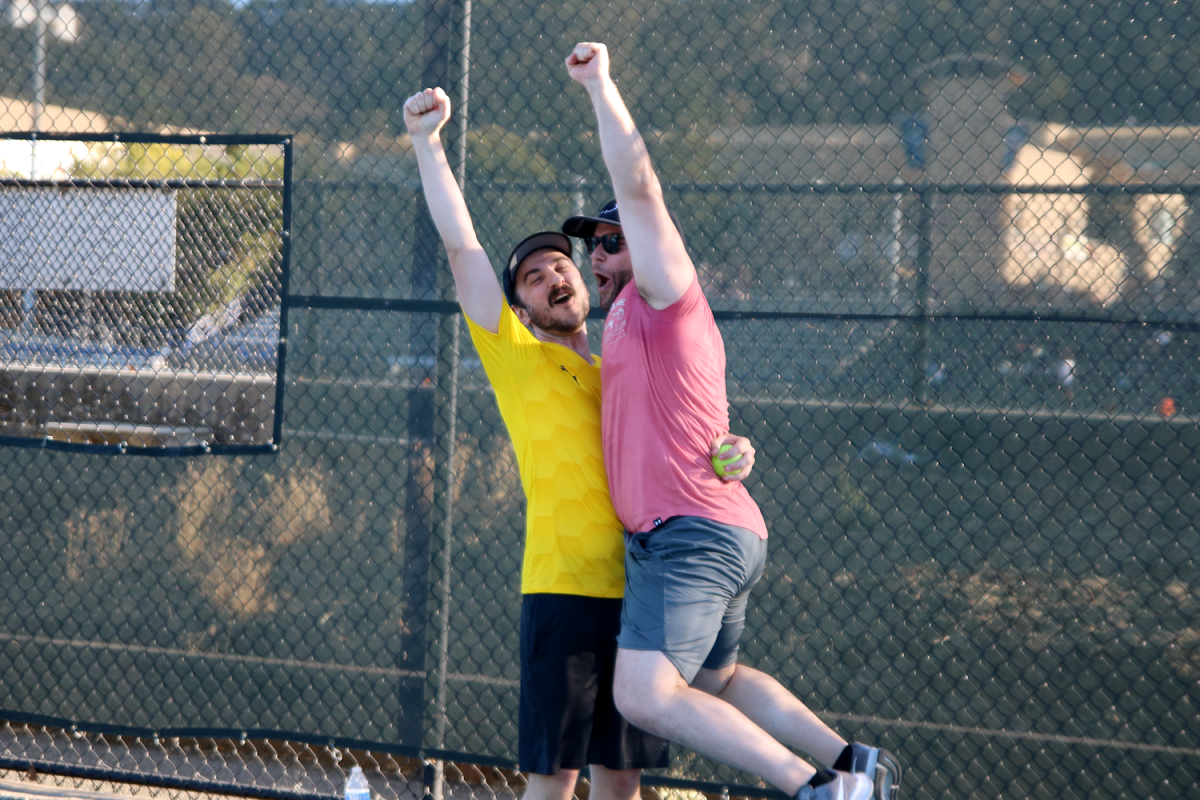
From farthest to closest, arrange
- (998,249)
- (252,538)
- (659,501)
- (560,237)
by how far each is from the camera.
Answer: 1. (998,249)
2. (252,538)
3. (560,237)
4. (659,501)

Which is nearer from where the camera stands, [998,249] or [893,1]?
[893,1]

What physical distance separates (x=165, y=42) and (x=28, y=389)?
146 cm

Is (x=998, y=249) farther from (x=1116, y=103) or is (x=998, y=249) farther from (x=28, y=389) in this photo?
(x=28, y=389)

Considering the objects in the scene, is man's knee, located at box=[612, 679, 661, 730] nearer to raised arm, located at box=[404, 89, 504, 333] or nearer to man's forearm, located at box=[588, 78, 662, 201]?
raised arm, located at box=[404, 89, 504, 333]

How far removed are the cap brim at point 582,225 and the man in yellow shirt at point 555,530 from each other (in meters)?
0.14

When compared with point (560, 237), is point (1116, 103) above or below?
above

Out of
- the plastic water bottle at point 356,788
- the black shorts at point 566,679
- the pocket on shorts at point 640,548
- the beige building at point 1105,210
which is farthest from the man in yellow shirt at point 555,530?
the beige building at point 1105,210

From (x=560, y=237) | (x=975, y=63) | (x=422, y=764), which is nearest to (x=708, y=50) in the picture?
(x=975, y=63)

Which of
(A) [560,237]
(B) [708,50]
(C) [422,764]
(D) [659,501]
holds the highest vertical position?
(B) [708,50]

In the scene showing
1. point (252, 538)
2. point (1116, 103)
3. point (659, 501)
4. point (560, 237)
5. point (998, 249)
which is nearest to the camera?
point (659, 501)

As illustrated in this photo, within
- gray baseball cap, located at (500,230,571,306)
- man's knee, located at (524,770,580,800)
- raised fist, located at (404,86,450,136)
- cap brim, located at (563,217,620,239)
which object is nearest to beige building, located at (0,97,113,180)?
raised fist, located at (404,86,450,136)

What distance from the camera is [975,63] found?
11.5ft

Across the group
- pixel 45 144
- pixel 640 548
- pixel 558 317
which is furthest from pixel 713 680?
pixel 45 144

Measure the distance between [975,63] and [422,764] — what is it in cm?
331
